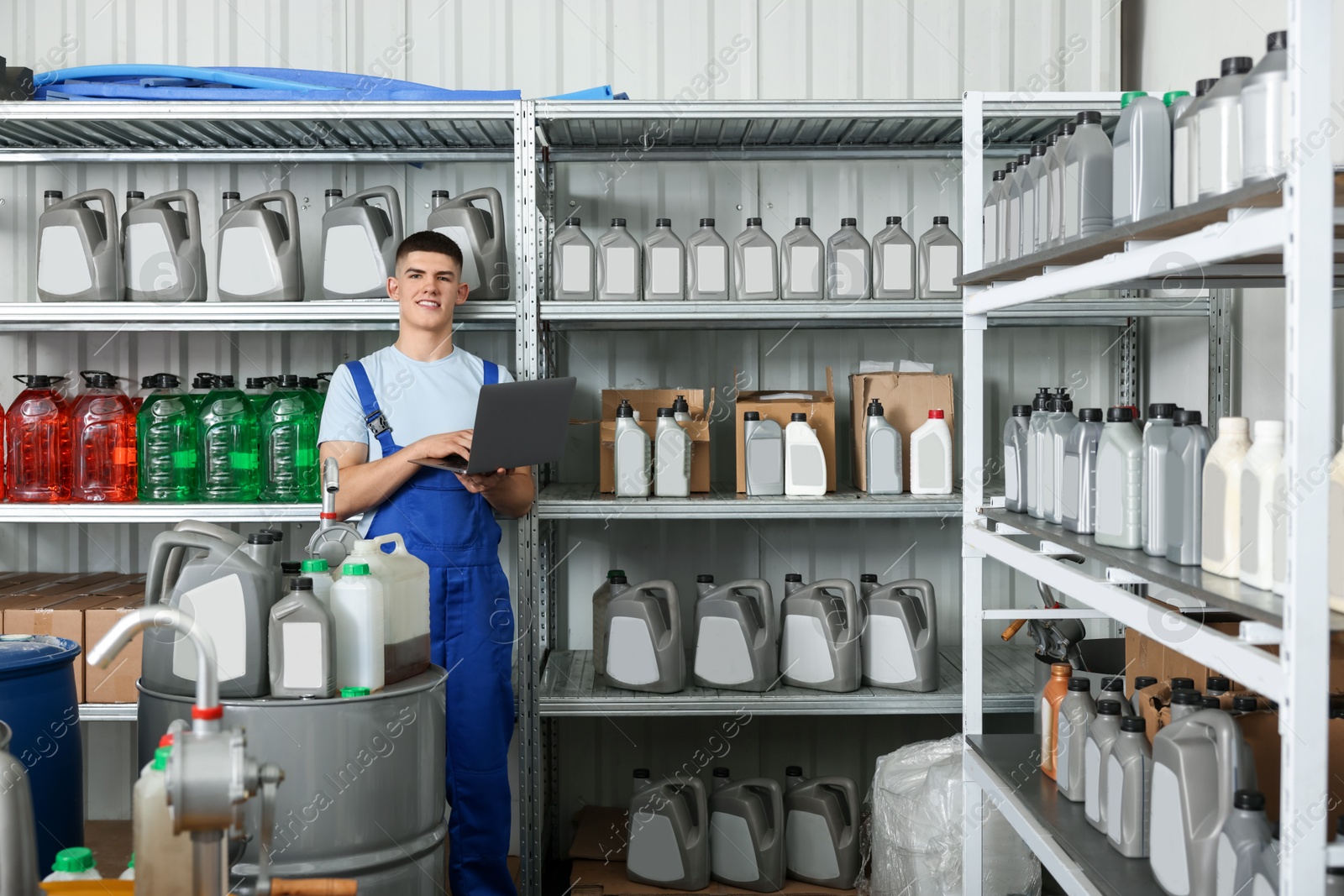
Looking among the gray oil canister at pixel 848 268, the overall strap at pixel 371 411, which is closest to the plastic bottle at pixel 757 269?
the gray oil canister at pixel 848 268

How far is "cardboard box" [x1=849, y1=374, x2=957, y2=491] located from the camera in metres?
2.93

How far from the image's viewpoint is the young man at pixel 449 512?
2631 mm

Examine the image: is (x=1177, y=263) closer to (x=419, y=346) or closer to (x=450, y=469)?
(x=450, y=469)

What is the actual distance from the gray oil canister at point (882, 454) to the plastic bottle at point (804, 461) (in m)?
0.14

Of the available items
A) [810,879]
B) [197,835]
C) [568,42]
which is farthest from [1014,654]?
[197,835]

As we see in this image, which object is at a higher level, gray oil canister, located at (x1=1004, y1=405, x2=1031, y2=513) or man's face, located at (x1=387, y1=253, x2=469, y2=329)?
man's face, located at (x1=387, y1=253, x2=469, y2=329)

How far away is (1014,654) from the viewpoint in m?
3.23

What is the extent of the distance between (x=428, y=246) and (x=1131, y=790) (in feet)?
6.57

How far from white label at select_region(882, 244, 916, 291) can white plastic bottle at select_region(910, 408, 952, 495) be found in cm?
36

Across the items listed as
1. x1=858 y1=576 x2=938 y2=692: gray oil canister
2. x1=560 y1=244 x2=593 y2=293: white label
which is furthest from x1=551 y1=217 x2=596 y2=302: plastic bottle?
x1=858 y1=576 x2=938 y2=692: gray oil canister

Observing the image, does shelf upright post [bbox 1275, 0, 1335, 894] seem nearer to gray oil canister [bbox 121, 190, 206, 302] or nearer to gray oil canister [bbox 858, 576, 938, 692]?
gray oil canister [bbox 858, 576, 938, 692]

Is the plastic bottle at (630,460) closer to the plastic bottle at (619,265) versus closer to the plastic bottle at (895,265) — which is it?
the plastic bottle at (619,265)

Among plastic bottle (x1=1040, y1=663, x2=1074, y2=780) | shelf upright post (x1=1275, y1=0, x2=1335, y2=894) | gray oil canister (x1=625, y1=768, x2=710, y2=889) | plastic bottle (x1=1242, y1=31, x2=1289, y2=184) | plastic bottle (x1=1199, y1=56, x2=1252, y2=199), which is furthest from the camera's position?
gray oil canister (x1=625, y1=768, x2=710, y2=889)

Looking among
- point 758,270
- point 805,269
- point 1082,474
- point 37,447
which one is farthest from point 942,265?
point 37,447
